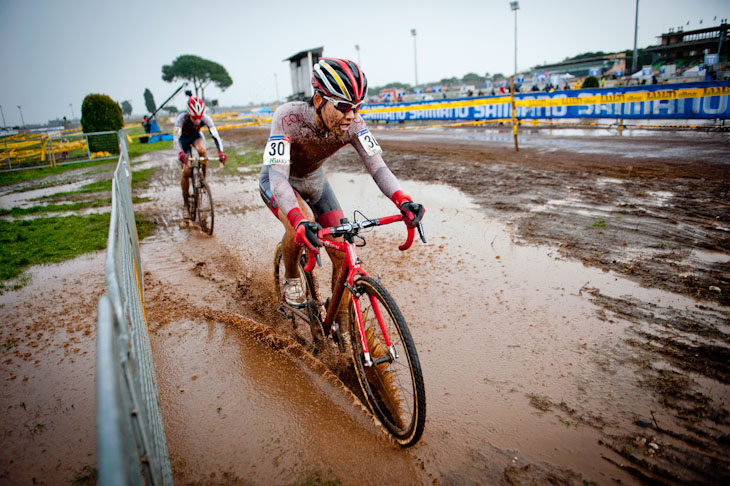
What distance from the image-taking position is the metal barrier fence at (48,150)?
19375 millimetres

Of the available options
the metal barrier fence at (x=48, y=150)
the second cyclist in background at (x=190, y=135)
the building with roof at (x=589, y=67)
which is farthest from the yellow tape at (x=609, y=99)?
the building with roof at (x=589, y=67)

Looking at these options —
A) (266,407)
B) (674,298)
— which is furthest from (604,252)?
(266,407)

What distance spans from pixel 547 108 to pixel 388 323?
1757 cm

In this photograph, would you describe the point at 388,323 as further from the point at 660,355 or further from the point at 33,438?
the point at 33,438

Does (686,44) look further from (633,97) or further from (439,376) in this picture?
(439,376)

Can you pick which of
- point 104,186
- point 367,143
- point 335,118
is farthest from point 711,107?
point 104,186

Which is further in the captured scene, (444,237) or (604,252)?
(444,237)

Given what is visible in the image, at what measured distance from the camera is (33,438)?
273 cm

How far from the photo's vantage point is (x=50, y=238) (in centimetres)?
726

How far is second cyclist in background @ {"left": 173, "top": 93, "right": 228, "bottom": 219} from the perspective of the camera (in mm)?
7762

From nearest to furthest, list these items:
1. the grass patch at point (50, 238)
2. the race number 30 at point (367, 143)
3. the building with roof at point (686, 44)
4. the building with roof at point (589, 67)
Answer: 1. the race number 30 at point (367, 143)
2. the grass patch at point (50, 238)
3. the building with roof at point (686, 44)
4. the building with roof at point (589, 67)

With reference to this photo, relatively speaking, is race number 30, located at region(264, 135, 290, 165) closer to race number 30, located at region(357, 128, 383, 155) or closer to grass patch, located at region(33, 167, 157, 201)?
race number 30, located at region(357, 128, 383, 155)

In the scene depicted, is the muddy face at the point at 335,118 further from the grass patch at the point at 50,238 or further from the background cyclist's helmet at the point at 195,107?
the background cyclist's helmet at the point at 195,107

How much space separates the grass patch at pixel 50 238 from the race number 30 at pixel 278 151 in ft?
16.4
